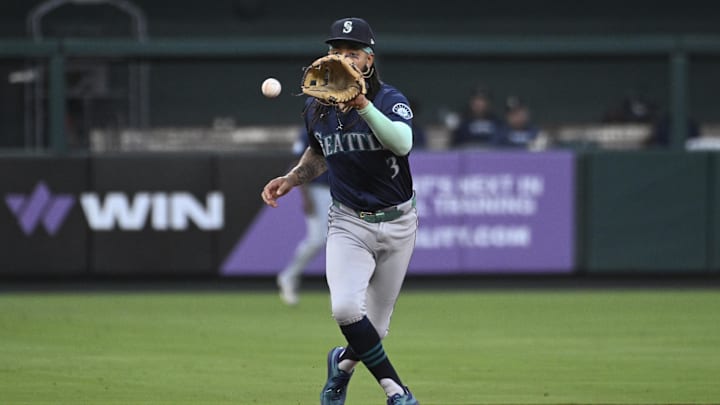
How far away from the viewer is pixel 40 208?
12938mm

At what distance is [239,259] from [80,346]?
3.82 metres

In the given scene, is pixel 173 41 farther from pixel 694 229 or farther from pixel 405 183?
pixel 405 183

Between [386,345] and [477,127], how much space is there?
615 cm

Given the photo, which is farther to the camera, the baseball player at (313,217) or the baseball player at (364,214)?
the baseball player at (313,217)

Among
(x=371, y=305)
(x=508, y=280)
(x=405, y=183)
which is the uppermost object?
(x=405, y=183)

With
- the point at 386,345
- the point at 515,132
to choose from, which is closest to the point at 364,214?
the point at 386,345

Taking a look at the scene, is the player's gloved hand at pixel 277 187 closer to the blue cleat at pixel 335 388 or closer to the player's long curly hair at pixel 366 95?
the player's long curly hair at pixel 366 95

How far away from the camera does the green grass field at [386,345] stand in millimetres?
7488

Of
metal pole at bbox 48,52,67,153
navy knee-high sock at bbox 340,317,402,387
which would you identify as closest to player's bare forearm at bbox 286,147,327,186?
navy knee-high sock at bbox 340,317,402,387

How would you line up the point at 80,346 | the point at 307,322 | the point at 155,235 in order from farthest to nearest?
the point at 155,235, the point at 307,322, the point at 80,346

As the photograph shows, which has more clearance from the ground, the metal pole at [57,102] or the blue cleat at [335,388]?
the metal pole at [57,102]

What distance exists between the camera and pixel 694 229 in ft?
43.4

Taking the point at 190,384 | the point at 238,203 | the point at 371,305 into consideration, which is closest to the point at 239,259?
the point at 238,203

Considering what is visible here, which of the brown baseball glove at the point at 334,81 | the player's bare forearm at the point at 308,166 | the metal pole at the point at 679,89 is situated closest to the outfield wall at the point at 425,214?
the metal pole at the point at 679,89
